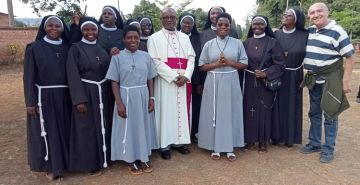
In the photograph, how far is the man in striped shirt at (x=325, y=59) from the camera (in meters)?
4.49

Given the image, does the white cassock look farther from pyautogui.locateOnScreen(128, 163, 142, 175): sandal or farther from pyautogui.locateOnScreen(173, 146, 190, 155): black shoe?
pyautogui.locateOnScreen(128, 163, 142, 175): sandal

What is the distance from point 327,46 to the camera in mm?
4535

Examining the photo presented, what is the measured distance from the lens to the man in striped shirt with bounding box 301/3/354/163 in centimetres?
449

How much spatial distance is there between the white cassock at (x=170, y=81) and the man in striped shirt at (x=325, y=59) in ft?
5.59

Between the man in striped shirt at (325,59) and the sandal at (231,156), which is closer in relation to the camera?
the man in striped shirt at (325,59)

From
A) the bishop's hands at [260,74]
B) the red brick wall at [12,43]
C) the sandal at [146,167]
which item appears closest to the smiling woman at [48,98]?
the sandal at [146,167]

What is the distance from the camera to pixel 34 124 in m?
4.03

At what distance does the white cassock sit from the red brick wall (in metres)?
15.6

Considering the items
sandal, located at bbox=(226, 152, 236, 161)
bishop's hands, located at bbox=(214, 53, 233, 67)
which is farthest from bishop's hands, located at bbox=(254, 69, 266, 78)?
sandal, located at bbox=(226, 152, 236, 161)

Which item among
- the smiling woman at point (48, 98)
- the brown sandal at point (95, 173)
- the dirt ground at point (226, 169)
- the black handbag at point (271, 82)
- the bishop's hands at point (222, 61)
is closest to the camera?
the smiling woman at point (48, 98)

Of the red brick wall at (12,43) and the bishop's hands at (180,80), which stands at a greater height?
the red brick wall at (12,43)

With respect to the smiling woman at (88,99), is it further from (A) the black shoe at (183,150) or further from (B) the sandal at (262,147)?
(B) the sandal at (262,147)

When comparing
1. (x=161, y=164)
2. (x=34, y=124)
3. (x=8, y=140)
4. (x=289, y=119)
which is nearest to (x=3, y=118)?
(x=8, y=140)

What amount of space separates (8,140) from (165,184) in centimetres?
328
